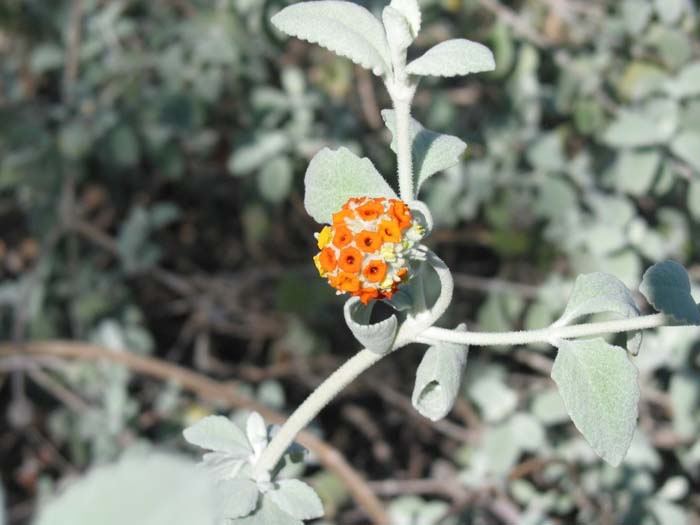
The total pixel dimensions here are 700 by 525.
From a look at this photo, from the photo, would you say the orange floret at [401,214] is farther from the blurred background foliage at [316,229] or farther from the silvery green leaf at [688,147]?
the silvery green leaf at [688,147]

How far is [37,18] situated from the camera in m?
3.29

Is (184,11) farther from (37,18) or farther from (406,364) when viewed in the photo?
(406,364)

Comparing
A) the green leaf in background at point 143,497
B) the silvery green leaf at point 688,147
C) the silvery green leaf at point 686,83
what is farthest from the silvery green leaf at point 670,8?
the green leaf in background at point 143,497

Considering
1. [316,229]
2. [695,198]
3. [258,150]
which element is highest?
[258,150]

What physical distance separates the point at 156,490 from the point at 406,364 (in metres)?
2.71

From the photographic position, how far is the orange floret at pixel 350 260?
1.01 m

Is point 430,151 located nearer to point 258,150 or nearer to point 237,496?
point 237,496

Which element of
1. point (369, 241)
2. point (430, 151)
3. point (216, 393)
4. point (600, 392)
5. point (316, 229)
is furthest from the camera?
point (316, 229)

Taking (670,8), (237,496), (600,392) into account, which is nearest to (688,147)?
(670,8)

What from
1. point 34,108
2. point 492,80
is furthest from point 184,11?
point 492,80

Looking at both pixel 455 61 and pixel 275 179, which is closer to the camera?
pixel 455 61

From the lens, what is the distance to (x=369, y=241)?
0.99 meters

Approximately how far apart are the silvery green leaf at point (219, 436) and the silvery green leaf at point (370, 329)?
0.27m

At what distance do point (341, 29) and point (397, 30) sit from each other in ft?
0.24
